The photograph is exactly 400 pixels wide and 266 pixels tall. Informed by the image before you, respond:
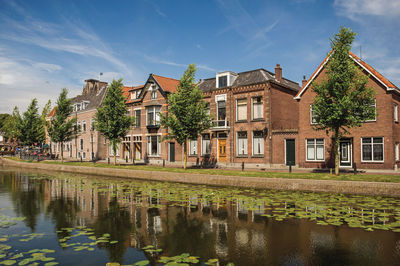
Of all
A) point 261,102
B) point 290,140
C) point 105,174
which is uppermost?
point 261,102

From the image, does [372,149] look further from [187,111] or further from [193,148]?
[193,148]

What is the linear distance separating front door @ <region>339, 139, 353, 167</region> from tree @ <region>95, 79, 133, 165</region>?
877 inches

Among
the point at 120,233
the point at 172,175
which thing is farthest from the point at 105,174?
the point at 120,233

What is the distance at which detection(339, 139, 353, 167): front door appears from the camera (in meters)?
26.8

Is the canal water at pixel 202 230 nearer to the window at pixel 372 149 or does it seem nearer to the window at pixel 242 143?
the window at pixel 372 149

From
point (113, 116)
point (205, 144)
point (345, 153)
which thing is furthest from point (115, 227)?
point (205, 144)

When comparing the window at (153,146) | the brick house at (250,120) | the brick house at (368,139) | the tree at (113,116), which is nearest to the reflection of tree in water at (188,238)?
the brick house at (368,139)

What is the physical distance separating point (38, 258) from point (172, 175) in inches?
635

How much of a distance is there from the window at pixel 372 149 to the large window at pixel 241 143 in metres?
11.3

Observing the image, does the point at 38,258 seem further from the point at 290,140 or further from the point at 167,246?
the point at 290,140

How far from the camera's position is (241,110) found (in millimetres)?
33500

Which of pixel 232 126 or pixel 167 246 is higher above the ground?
pixel 232 126

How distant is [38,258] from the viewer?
23.6 ft

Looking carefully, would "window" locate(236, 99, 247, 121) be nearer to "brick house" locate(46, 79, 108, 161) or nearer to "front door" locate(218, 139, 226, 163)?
"front door" locate(218, 139, 226, 163)
